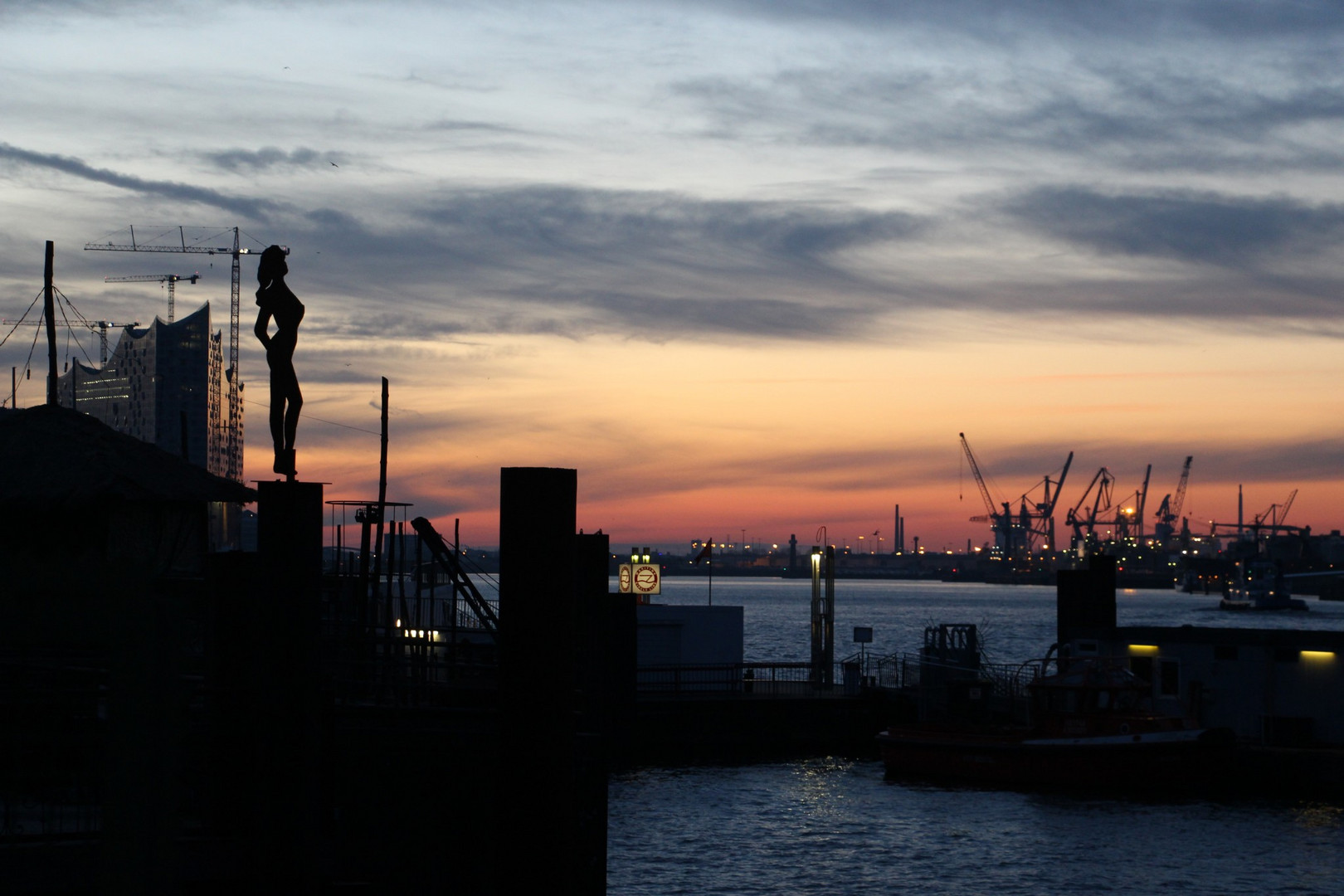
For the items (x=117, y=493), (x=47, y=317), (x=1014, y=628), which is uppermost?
(x=47, y=317)

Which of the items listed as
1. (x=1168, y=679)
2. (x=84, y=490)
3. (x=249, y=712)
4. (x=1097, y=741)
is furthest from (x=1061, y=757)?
(x=249, y=712)

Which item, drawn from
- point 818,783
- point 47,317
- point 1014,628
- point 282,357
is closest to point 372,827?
point 282,357

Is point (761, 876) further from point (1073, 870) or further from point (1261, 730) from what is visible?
point (1261, 730)

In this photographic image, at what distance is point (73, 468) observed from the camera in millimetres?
17750

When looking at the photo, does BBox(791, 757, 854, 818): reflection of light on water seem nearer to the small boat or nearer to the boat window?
the small boat

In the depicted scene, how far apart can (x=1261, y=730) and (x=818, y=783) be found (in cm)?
1252

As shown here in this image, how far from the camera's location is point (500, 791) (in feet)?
31.6

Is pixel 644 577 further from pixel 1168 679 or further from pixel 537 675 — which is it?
pixel 537 675

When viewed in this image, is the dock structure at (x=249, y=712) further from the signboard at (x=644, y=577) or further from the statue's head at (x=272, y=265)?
the signboard at (x=644, y=577)

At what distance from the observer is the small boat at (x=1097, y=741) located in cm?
3741

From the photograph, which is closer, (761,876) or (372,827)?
(372,827)

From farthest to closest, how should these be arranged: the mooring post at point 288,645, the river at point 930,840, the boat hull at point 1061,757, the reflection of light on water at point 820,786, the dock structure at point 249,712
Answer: the reflection of light on water at point 820,786 < the boat hull at point 1061,757 < the river at point 930,840 < the mooring post at point 288,645 < the dock structure at point 249,712

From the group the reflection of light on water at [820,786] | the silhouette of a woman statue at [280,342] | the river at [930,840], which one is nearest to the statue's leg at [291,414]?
the silhouette of a woman statue at [280,342]

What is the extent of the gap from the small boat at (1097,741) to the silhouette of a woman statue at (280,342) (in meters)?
29.8
